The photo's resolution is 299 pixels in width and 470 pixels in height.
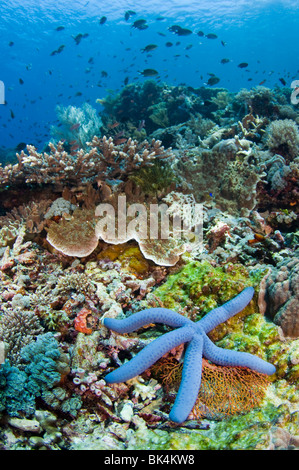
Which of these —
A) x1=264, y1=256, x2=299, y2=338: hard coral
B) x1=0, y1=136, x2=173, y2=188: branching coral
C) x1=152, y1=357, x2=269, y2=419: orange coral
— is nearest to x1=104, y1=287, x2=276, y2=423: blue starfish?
x1=152, y1=357, x2=269, y2=419: orange coral

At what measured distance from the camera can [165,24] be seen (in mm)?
66312

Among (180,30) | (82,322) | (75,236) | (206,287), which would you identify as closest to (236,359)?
(206,287)

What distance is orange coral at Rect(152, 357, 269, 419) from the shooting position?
7.16 ft

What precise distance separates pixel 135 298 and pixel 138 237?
0.93 metres

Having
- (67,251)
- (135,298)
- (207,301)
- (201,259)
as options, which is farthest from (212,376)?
(67,251)

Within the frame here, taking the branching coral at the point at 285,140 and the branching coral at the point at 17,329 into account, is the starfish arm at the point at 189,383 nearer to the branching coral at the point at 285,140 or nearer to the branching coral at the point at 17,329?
the branching coral at the point at 17,329

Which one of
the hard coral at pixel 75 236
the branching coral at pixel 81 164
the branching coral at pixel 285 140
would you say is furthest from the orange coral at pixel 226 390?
the branching coral at pixel 285 140

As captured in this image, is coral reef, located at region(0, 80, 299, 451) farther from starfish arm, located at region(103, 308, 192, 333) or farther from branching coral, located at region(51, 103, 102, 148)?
branching coral, located at region(51, 103, 102, 148)

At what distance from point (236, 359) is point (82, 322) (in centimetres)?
164

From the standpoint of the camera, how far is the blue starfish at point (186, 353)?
197cm

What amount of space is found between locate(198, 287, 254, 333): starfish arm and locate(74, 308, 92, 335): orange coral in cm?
124

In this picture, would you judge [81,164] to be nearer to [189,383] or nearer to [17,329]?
[17,329]

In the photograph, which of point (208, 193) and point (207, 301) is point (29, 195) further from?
point (207, 301)

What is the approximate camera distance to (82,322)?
113 inches
